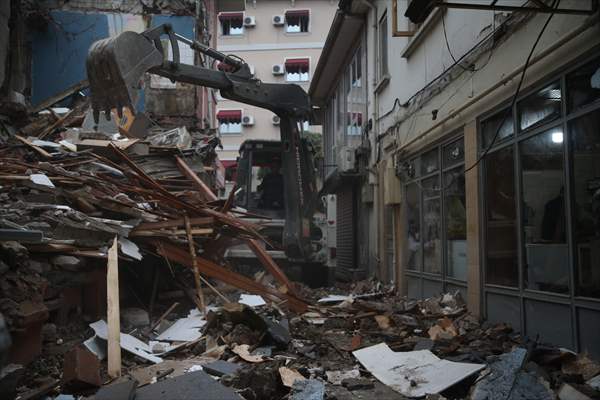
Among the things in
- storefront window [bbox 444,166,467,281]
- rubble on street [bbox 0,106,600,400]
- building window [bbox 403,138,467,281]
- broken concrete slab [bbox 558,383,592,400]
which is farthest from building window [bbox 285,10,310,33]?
broken concrete slab [bbox 558,383,592,400]

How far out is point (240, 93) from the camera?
372 inches

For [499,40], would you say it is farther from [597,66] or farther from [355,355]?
[355,355]

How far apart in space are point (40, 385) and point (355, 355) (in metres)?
2.94

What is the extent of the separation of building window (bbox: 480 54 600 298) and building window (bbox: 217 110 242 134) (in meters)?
29.7

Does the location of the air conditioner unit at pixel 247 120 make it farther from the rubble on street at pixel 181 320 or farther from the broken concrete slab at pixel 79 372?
the broken concrete slab at pixel 79 372

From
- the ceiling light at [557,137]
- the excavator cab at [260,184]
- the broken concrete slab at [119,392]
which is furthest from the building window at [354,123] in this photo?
the broken concrete slab at [119,392]

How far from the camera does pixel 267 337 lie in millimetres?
5805

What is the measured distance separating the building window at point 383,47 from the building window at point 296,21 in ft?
84.2

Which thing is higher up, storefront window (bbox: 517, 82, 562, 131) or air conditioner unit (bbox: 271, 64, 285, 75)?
air conditioner unit (bbox: 271, 64, 285, 75)

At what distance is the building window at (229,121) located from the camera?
35.1m

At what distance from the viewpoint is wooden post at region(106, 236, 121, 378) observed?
4.72 metres

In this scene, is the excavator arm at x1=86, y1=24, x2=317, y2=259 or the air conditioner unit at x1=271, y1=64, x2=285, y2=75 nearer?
the excavator arm at x1=86, y1=24, x2=317, y2=259

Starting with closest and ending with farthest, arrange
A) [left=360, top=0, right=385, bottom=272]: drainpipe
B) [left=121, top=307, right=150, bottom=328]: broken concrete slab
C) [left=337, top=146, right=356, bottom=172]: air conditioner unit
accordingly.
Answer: [left=121, top=307, right=150, bottom=328]: broken concrete slab
[left=360, top=0, right=385, bottom=272]: drainpipe
[left=337, top=146, right=356, bottom=172]: air conditioner unit

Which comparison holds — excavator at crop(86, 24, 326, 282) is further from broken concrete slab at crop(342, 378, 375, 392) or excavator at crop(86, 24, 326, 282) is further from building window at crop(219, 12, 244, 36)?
building window at crop(219, 12, 244, 36)
